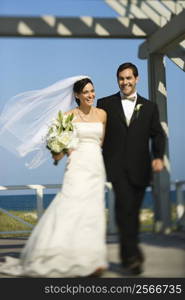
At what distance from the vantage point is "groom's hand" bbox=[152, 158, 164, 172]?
98.7 inches

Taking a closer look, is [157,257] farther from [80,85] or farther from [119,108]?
[80,85]

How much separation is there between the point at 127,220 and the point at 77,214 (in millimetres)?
392

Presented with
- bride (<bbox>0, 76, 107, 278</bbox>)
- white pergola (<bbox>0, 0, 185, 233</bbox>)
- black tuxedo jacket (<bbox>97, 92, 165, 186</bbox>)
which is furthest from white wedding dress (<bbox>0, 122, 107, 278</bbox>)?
white pergola (<bbox>0, 0, 185, 233</bbox>)

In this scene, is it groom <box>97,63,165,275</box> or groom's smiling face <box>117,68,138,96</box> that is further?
groom's smiling face <box>117,68,138,96</box>

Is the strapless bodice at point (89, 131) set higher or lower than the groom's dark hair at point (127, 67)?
lower

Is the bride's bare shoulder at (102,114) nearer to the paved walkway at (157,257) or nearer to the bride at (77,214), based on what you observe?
the bride at (77,214)

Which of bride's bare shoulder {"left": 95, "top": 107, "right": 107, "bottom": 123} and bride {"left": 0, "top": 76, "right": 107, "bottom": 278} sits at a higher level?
bride's bare shoulder {"left": 95, "top": 107, "right": 107, "bottom": 123}

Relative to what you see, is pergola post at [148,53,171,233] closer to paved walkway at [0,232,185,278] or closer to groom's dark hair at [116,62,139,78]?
paved walkway at [0,232,185,278]

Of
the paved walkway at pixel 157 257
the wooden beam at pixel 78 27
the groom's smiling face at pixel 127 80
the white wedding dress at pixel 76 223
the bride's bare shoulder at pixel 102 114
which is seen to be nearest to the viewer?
the paved walkway at pixel 157 257

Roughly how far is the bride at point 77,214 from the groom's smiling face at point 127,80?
196 mm

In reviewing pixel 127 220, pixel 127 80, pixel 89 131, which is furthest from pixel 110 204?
pixel 127 80

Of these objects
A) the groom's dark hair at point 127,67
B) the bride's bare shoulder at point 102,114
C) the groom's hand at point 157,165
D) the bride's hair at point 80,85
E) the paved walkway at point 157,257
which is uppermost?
the groom's dark hair at point 127,67

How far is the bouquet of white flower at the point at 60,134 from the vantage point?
109 inches

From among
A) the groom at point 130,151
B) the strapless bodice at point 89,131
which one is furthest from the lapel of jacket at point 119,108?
the strapless bodice at point 89,131
